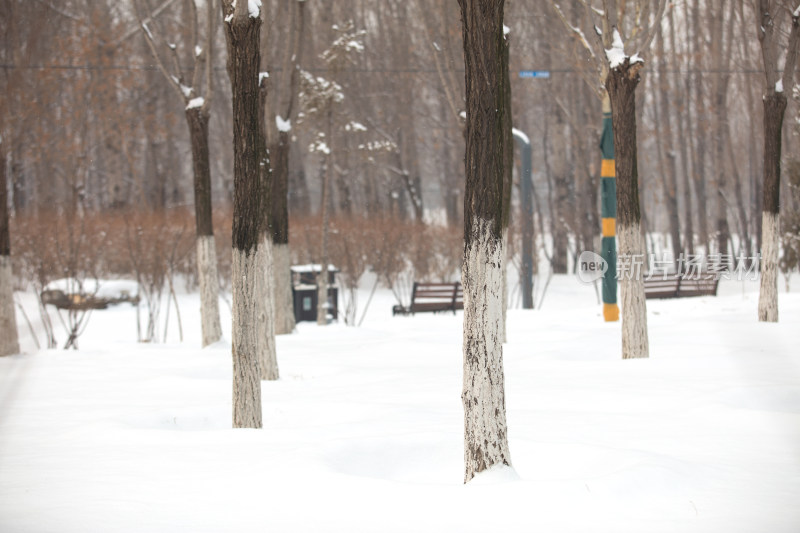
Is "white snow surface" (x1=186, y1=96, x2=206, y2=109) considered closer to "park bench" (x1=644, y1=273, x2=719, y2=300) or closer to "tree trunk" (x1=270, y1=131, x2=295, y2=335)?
"tree trunk" (x1=270, y1=131, x2=295, y2=335)

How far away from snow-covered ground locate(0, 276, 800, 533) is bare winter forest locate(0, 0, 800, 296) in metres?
4.64

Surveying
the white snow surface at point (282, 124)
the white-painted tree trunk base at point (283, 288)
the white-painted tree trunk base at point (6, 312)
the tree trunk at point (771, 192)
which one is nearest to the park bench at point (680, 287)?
the tree trunk at point (771, 192)

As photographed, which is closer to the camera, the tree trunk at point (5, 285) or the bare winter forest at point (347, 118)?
the tree trunk at point (5, 285)

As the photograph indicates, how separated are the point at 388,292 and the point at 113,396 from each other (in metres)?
17.3

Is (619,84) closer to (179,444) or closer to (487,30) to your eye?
(487,30)

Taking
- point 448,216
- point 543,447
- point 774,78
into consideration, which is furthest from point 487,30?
point 448,216

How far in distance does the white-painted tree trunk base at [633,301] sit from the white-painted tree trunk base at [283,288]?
5.55 m

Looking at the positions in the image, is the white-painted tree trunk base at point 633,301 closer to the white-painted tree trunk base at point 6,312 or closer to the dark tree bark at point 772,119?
the dark tree bark at point 772,119

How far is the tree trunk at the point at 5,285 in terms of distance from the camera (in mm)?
10469

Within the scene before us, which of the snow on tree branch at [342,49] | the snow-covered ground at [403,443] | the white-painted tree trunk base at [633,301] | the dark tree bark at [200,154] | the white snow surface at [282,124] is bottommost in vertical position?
the snow-covered ground at [403,443]

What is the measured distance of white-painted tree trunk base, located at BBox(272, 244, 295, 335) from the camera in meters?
12.9

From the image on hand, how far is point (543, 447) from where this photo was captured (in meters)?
5.24

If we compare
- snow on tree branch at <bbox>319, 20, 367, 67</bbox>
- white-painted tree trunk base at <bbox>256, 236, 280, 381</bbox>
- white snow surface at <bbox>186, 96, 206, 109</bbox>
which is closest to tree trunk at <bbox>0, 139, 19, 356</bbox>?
white snow surface at <bbox>186, 96, 206, 109</bbox>

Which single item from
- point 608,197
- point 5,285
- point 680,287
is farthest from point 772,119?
point 5,285
